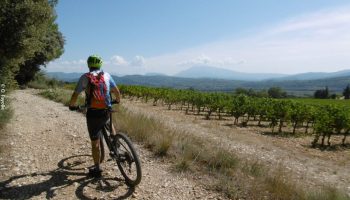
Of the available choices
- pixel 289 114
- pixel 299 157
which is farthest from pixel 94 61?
pixel 289 114

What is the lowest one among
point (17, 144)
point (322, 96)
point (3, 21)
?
point (322, 96)

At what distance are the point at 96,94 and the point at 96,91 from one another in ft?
0.17

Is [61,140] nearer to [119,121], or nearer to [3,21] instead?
[119,121]

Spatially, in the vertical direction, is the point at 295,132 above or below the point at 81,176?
below

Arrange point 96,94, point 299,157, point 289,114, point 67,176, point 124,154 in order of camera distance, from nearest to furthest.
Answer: point 96,94, point 124,154, point 67,176, point 299,157, point 289,114

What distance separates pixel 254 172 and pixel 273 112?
1680 centimetres

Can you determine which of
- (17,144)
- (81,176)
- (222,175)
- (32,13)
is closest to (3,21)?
(32,13)

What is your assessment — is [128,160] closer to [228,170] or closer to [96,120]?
[96,120]

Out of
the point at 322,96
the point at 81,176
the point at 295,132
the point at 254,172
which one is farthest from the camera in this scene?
the point at 322,96

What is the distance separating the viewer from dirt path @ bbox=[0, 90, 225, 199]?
5.71 meters

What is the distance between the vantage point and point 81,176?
6.47 m

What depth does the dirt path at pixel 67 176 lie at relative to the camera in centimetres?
571

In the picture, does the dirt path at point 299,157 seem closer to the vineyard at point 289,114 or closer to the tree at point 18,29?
the vineyard at point 289,114

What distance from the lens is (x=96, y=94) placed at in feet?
19.2
